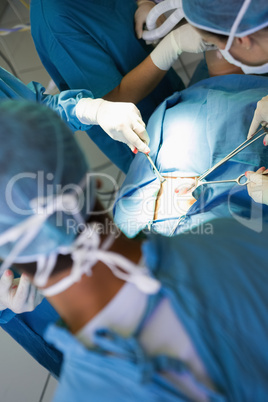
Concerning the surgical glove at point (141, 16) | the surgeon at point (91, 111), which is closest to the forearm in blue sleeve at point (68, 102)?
the surgeon at point (91, 111)

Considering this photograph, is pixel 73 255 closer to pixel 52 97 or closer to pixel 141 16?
pixel 52 97

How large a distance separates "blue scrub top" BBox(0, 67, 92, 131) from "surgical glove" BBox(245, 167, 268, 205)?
2.44ft

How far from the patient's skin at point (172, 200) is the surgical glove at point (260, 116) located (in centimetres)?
29

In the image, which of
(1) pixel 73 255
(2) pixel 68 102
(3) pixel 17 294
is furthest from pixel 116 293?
(2) pixel 68 102

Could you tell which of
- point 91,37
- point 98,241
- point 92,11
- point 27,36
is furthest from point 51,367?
point 27,36

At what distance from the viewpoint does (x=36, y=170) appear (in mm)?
532

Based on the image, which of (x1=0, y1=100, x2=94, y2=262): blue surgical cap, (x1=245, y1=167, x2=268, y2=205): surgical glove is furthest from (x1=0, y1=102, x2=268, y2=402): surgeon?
(x1=245, y1=167, x2=268, y2=205): surgical glove

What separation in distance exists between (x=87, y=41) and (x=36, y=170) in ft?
3.72

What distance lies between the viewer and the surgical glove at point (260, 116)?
111 centimetres

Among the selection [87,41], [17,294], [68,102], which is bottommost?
[17,294]

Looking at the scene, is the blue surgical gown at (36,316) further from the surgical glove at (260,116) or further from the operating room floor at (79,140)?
the surgical glove at (260,116)

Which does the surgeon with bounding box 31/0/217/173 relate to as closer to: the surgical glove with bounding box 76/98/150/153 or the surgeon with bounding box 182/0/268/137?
the surgical glove with bounding box 76/98/150/153

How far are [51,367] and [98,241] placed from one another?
3.45 feet

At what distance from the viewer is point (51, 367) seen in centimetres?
140
